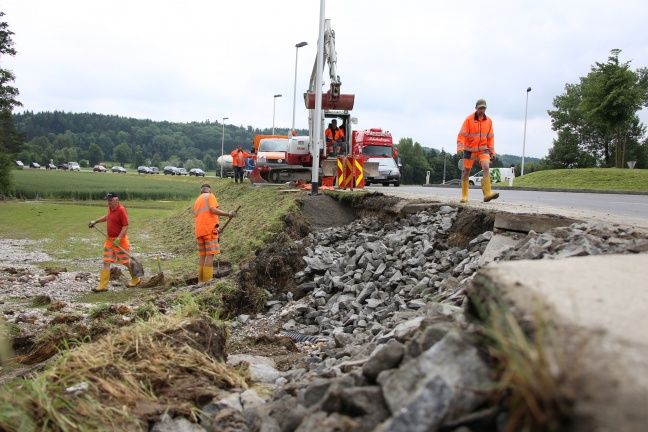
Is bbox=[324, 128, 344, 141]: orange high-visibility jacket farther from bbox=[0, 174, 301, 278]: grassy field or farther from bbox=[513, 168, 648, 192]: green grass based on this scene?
bbox=[513, 168, 648, 192]: green grass

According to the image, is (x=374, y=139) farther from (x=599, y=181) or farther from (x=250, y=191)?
(x=599, y=181)

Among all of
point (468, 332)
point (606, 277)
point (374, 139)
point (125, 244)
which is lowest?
point (125, 244)

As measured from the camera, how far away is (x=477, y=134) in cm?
1010

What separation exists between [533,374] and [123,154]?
161m

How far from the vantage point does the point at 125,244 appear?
1202 centimetres

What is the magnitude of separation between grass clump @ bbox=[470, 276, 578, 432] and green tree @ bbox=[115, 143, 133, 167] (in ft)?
527

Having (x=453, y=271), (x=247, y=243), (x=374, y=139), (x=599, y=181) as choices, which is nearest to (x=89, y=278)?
(x=247, y=243)

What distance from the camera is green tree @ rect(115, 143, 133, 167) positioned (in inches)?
6009

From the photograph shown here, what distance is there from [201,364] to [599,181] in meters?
28.4

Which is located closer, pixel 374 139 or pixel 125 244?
pixel 125 244

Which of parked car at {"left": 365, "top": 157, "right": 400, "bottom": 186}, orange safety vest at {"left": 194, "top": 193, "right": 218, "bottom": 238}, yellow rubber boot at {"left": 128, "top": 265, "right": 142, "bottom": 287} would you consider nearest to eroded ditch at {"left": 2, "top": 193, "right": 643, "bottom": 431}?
orange safety vest at {"left": 194, "top": 193, "right": 218, "bottom": 238}

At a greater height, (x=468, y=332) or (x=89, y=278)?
(x=468, y=332)

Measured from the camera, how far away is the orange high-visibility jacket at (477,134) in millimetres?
10094

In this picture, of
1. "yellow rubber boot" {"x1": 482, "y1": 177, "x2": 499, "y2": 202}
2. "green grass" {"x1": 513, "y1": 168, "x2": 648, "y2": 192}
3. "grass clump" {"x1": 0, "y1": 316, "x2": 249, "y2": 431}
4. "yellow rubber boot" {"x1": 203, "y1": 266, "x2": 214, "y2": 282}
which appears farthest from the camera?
"green grass" {"x1": 513, "y1": 168, "x2": 648, "y2": 192}
